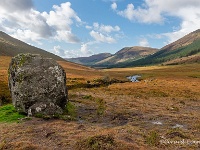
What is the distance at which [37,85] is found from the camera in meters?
29.1

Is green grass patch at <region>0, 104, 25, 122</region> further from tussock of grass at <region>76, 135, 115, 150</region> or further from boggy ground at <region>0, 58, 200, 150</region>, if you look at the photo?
tussock of grass at <region>76, 135, 115, 150</region>

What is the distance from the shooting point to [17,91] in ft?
95.7

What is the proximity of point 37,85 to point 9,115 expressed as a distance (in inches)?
186

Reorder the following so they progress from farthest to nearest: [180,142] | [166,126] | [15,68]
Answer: [15,68] → [166,126] → [180,142]

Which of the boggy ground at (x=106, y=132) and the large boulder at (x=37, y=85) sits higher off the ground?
the large boulder at (x=37, y=85)

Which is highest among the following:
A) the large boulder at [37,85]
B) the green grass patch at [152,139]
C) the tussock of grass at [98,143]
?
the large boulder at [37,85]

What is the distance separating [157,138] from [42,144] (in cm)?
915

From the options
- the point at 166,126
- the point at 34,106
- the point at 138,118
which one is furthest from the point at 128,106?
the point at 34,106

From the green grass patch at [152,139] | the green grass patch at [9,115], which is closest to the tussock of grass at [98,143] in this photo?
the green grass patch at [152,139]

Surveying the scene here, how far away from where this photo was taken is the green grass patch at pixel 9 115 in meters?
27.3

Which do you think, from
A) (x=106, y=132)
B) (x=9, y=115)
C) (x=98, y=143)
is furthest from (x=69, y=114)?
(x=98, y=143)

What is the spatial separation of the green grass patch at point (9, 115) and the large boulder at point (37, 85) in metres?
0.80

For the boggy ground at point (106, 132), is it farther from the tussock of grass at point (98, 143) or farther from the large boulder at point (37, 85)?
the large boulder at point (37, 85)

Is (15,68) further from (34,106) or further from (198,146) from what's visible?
(198,146)
